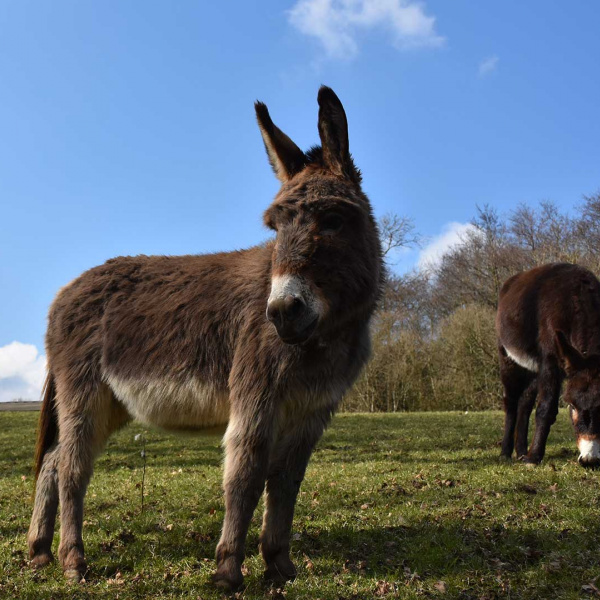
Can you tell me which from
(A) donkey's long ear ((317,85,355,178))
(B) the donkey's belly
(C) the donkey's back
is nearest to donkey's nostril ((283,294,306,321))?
(C) the donkey's back

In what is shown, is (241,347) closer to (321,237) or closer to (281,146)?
(321,237)

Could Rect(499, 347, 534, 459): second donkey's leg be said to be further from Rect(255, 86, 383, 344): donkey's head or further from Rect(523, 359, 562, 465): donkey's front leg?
Rect(255, 86, 383, 344): donkey's head

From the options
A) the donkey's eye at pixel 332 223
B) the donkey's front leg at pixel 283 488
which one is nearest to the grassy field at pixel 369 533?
the donkey's front leg at pixel 283 488

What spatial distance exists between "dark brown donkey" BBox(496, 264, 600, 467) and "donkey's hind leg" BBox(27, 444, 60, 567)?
6.45 meters

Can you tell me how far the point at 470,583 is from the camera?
4219mm

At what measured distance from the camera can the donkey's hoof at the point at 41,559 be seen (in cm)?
474

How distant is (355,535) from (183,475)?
4.32 metres

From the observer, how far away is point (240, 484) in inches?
146

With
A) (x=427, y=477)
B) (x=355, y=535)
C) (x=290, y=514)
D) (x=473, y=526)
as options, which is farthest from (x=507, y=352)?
(x=290, y=514)

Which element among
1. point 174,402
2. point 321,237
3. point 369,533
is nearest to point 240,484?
point 174,402

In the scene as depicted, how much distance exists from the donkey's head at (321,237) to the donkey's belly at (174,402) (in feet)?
3.32

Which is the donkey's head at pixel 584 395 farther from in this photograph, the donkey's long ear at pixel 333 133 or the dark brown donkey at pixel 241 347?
the donkey's long ear at pixel 333 133

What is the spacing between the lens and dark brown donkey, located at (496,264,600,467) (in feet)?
25.8

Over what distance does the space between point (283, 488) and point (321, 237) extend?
1856mm
